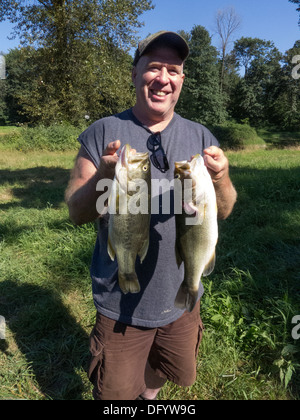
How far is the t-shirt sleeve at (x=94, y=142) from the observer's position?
1986 mm

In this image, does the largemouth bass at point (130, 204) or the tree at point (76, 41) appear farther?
the tree at point (76, 41)

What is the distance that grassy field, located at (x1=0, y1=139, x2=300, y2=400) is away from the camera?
3219 mm

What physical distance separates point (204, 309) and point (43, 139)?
19456 millimetres

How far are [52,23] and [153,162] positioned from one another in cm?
1456

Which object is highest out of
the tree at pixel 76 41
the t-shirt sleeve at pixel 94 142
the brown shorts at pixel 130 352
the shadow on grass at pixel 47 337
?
the tree at pixel 76 41

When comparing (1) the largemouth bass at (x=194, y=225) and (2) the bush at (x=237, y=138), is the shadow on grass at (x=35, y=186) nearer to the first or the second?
(1) the largemouth bass at (x=194, y=225)

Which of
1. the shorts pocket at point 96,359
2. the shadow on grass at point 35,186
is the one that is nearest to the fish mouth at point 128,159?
the shorts pocket at point 96,359

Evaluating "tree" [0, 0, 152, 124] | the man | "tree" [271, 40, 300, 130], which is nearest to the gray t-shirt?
the man

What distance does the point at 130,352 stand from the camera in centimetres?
213

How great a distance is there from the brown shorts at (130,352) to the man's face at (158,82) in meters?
1.44

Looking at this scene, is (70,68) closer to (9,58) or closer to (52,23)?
(52,23)

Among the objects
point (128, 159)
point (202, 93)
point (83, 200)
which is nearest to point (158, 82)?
point (128, 159)

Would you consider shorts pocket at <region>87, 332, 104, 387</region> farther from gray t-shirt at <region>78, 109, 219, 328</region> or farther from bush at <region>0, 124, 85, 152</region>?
bush at <region>0, 124, 85, 152</region>

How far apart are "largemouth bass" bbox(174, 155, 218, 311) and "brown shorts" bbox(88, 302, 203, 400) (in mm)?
454
